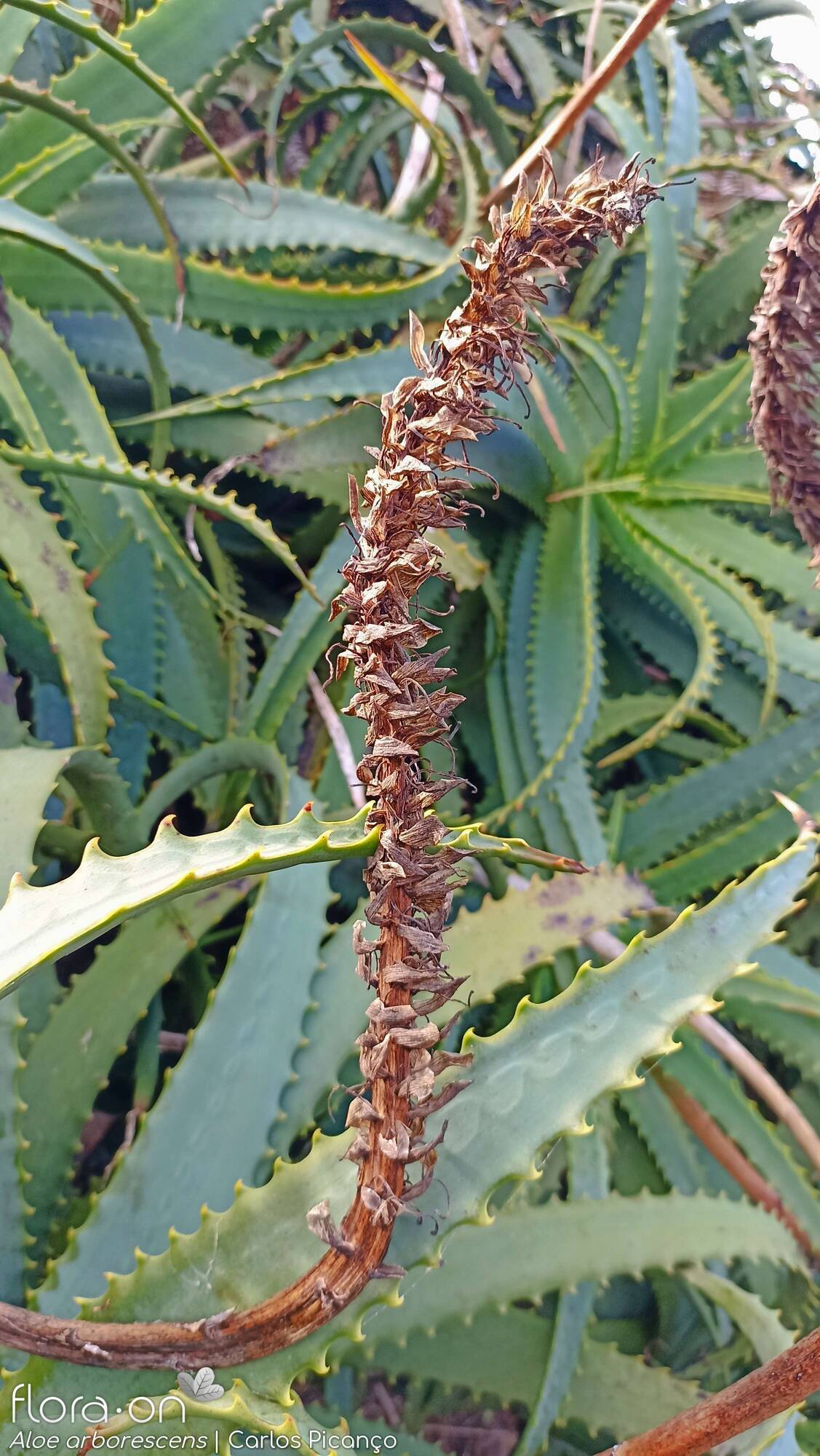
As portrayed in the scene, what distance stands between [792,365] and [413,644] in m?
0.23

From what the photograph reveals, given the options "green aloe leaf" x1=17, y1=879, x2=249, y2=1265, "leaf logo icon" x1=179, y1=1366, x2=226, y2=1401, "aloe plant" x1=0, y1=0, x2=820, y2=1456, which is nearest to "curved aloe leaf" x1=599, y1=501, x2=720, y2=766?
"aloe plant" x1=0, y1=0, x2=820, y2=1456

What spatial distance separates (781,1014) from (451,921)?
24 cm

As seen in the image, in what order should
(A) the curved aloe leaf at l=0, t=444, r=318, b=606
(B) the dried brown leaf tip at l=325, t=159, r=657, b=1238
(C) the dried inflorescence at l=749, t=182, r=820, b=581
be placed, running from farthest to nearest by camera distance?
(A) the curved aloe leaf at l=0, t=444, r=318, b=606 < (C) the dried inflorescence at l=749, t=182, r=820, b=581 < (B) the dried brown leaf tip at l=325, t=159, r=657, b=1238

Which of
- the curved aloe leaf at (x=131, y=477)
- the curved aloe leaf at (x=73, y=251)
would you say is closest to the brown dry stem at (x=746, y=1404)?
the curved aloe leaf at (x=131, y=477)

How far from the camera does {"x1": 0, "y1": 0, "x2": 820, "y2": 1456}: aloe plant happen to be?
0.94 ft

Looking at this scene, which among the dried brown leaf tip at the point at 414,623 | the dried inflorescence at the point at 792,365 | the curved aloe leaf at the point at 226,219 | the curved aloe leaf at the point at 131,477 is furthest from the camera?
the curved aloe leaf at the point at 226,219

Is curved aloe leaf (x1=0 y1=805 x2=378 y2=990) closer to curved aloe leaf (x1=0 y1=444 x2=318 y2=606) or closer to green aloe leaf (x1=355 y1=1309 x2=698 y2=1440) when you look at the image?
curved aloe leaf (x1=0 y1=444 x2=318 y2=606)

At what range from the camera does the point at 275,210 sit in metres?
0.57

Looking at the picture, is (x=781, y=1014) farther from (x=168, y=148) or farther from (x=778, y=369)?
(x=168, y=148)

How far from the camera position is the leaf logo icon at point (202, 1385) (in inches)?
9.9

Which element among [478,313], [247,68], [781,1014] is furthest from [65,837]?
[247,68]

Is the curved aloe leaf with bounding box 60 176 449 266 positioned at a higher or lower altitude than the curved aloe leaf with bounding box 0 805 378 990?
higher

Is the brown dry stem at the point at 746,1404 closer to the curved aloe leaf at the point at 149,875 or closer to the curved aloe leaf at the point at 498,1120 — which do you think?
the curved aloe leaf at the point at 498,1120

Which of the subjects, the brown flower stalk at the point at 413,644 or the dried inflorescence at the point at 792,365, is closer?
the brown flower stalk at the point at 413,644
